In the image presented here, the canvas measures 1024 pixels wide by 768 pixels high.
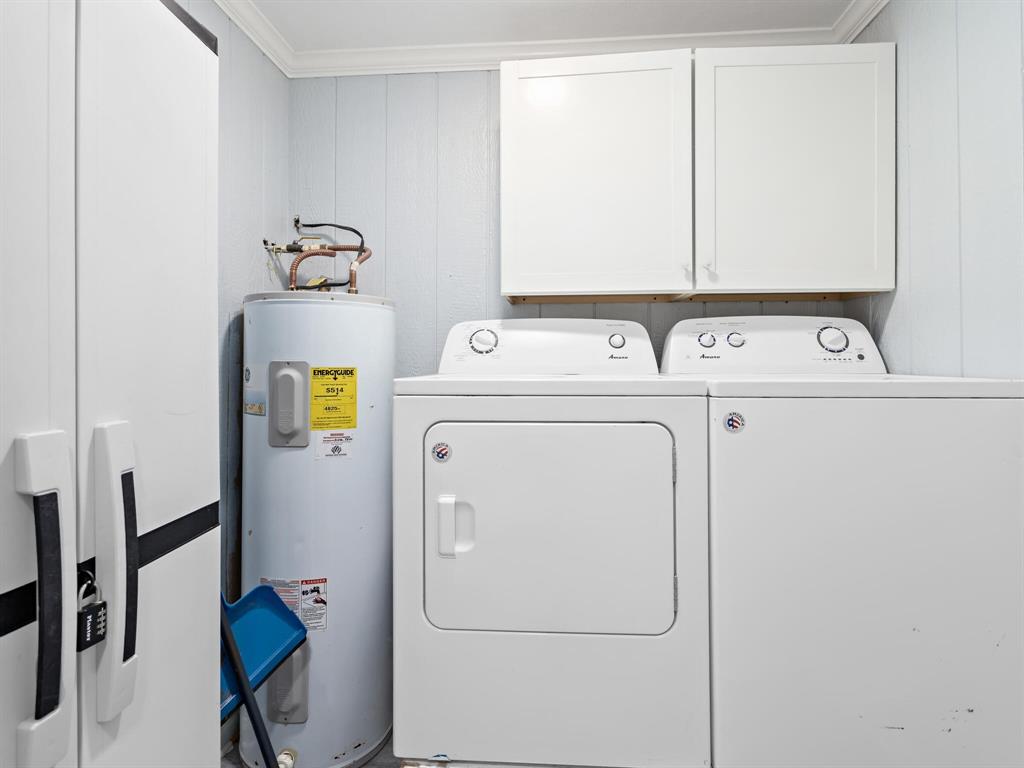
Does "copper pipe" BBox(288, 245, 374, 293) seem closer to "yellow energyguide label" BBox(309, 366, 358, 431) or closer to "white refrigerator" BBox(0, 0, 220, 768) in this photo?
"yellow energyguide label" BBox(309, 366, 358, 431)

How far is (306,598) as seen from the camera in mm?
1601

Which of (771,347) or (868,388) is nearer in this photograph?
(868,388)

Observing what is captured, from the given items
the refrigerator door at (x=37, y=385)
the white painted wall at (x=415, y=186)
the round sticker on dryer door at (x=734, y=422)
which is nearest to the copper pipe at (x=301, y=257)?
the white painted wall at (x=415, y=186)

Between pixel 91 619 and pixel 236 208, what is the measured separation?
4.74 ft

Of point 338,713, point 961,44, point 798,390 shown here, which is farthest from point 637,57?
point 338,713

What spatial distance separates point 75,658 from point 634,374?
1524mm

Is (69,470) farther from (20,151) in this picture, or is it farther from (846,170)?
(846,170)

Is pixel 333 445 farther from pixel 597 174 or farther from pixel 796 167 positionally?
pixel 796 167

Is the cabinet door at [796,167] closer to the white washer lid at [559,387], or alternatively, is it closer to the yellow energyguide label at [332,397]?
the white washer lid at [559,387]

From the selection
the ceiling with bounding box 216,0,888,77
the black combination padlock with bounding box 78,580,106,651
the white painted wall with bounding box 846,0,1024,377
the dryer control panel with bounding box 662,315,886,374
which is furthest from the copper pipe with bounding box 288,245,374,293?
the white painted wall with bounding box 846,0,1024,377

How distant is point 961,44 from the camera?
52.1 inches

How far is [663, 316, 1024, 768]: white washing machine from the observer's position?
3.66ft

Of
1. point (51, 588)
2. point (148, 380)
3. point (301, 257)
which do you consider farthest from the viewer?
point (301, 257)

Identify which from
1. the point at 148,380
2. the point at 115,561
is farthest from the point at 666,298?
the point at 115,561
